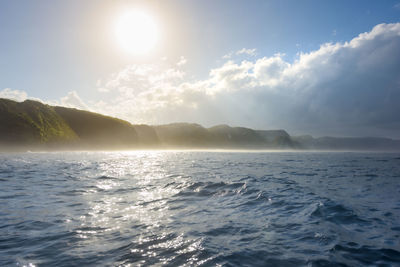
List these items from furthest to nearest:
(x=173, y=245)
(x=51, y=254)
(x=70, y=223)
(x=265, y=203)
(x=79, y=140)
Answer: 1. (x=79, y=140)
2. (x=265, y=203)
3. (x=70, y=223)
4. (x=173, y=245)
5. (x=51, y=254)

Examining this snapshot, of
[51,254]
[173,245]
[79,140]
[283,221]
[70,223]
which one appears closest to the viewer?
[51,254]

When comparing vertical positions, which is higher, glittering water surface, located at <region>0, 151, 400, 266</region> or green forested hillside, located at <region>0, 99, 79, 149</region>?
green forested hillside, located at <region>0, 99, 79, 149</region>

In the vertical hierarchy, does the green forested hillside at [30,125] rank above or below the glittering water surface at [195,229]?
above

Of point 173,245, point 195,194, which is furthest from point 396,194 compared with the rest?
point 173,245

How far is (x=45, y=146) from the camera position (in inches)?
4828

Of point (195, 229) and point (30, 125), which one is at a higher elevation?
point (30, 125)

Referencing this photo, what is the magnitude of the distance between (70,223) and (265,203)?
10.5 m

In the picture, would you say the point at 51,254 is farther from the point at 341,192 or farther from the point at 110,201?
the point at 341,192

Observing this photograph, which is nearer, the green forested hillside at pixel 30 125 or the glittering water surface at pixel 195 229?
the glittering water surface at pixel 195 229

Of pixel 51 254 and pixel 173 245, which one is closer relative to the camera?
pixel 51 254

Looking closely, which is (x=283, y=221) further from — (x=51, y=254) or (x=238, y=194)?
(x=51, y=254)

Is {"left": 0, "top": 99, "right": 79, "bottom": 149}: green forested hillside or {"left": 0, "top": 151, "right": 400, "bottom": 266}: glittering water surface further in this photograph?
{"left": 0, "top": 99, "right": 79, "bottom": 149}: green forested hillside

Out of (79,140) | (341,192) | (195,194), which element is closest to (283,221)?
(195,194)

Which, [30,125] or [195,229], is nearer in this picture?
[195,229]
